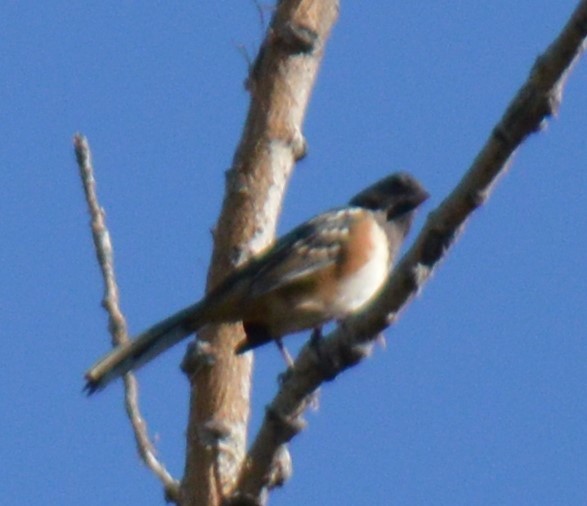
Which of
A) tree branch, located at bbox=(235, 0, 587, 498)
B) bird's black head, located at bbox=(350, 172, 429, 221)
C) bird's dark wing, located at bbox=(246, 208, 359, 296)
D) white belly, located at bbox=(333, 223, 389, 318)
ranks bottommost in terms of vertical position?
tree branch, located at bbox=(235, 0, 587, 498)

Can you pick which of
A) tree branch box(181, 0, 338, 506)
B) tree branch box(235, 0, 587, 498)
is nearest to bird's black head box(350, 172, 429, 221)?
tree branch box(181, 0, 338, 506)

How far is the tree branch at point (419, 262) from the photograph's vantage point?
323cm

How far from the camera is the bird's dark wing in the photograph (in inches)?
206

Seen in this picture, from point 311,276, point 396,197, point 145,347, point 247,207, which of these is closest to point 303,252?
point 311,276

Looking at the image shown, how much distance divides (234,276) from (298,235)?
665 mm

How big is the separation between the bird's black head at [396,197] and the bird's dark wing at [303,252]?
0.20 m

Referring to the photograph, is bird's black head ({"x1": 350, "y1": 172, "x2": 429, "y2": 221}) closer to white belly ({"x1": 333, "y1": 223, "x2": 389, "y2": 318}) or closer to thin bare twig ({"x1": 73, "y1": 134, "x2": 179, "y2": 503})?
white belly ({"x1": 333, "y1": 223, "x2": 389, "y2": 318})

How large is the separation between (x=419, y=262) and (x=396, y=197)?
2.57 m

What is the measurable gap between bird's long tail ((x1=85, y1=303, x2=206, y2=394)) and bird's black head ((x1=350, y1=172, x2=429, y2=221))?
1.15 m

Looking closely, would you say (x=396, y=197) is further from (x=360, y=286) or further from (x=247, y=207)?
(x=247, y=207)

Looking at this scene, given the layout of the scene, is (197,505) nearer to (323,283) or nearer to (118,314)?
(118,314)

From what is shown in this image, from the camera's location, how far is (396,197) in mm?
6016

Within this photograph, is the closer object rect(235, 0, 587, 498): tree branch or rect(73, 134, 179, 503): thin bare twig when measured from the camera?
rect(235, 0, 587, 498): tree branch

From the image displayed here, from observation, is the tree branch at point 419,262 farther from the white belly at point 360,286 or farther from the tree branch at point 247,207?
the white belly at point 360,286
